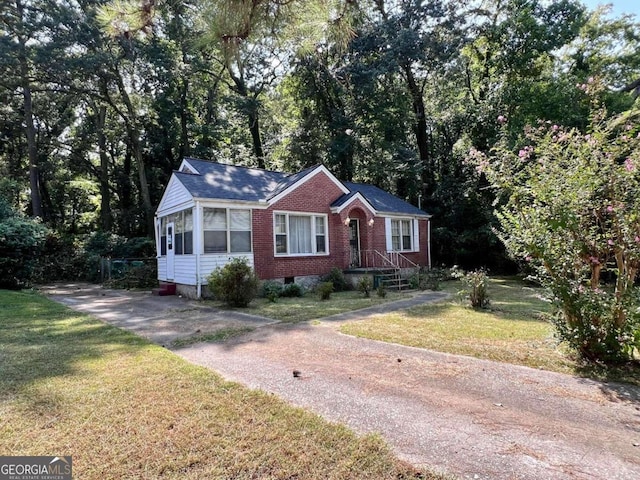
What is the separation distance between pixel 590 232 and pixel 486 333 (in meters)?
2.68

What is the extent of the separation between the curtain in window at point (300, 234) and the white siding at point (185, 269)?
371cm

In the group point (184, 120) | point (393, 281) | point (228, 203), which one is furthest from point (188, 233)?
point (184, 120)

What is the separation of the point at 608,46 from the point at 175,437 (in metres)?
29.3

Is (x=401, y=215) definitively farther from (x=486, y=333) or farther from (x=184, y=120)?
(x=184, y=120)

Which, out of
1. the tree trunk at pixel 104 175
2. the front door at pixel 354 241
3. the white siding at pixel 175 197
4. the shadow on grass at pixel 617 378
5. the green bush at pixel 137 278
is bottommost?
the shadow on grass at pixel 617 378

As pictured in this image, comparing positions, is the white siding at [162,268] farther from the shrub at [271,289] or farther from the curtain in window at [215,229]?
the shrub at [271,289]

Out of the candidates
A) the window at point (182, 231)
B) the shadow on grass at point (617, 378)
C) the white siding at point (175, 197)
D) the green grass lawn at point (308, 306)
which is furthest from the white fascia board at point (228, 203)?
the shadow on grass at point (617, 378)

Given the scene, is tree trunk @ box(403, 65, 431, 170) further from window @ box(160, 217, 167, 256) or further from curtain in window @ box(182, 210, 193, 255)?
window @ box(160, 217, 167, 256)

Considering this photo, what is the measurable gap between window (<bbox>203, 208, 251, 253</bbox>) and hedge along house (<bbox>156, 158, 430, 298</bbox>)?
3 cm

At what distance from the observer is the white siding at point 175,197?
41.1 ft

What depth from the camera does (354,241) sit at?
16859 mm

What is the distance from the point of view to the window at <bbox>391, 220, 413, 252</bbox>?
18391 mm

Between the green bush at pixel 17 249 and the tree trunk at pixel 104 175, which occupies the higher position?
the tree trunk at pixel 104 175

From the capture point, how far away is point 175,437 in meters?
3.05
